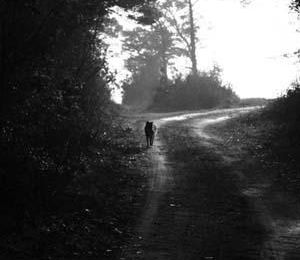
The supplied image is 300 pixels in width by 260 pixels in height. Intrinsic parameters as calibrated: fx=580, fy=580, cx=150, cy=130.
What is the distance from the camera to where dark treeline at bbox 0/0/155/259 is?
11961mm

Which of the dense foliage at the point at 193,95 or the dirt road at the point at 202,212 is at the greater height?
the dense foliage at the point at 193,95

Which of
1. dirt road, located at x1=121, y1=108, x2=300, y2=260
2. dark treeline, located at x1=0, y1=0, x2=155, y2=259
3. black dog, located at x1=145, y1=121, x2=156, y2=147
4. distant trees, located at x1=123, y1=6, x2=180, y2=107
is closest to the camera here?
dirt road, located at x1=121, y1=108, x2=300, y2=260

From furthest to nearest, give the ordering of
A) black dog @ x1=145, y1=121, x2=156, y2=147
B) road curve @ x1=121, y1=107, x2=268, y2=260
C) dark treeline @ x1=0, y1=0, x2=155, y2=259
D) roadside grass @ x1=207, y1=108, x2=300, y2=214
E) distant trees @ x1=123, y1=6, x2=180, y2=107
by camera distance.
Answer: distant trees @ x1=123, y1=6, x2=180, y2=107 → black dog @ x1=145, y1=121, x2=156, y2=147 → roadside grass @ x1=207, y1=108, x2=300, y2=214 → dark treeline @ x1=0, y1=0, x2=155, y2=259 → road curve @ x1=121, y1=107, x2=268, y2=260

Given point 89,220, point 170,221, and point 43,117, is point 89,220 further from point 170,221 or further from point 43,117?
point 43,117

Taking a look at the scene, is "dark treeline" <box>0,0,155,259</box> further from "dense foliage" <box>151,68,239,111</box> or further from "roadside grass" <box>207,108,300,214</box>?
"dense foliage" <box>151,68,239,111</box>

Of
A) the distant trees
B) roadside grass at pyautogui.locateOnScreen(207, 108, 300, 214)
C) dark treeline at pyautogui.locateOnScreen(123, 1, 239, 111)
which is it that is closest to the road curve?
roadside grass at pyautogui.locateOnScreen(207, 108, 300, 214)

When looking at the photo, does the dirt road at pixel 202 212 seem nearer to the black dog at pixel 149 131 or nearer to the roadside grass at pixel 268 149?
the roadside grass at pixel 268 149

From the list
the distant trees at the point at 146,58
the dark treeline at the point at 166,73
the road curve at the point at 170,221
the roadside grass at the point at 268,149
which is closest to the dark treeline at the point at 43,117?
the road curve at the point at 170,221

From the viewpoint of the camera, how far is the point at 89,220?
487 inches

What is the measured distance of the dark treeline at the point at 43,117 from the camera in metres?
12.0

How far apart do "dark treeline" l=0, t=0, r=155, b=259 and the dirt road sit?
1.83 m

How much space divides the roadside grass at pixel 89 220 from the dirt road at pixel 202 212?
375 millimetres

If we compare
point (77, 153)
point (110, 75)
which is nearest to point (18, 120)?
point (77, 153)

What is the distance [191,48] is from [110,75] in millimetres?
38154
